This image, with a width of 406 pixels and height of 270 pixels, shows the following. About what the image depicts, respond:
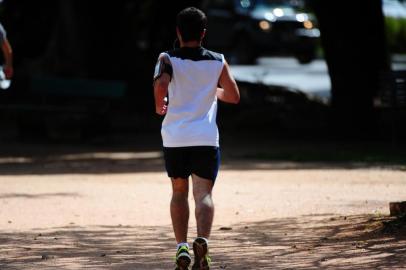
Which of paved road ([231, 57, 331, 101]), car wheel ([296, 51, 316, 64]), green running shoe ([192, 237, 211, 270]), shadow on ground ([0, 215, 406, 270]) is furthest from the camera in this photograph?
car wheel ([296, 51, 316, 64])

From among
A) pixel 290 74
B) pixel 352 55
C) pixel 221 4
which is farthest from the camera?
pixel 221 4

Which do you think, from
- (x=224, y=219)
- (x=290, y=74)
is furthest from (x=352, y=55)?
(x=290, y=74)

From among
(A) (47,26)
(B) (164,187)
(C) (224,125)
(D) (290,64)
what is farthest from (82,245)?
(D) (290,64)

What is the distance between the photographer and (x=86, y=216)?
10031 millimetres

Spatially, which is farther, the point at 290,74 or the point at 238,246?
the point at 290,74

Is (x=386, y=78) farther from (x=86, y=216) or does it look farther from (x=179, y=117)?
(x=179, y=117)

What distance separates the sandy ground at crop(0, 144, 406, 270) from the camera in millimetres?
7688

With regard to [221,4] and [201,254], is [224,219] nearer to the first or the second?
[201,254]

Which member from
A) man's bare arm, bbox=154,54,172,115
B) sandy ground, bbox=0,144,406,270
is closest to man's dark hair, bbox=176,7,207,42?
man's bare arm, bbox=154,54,172,115

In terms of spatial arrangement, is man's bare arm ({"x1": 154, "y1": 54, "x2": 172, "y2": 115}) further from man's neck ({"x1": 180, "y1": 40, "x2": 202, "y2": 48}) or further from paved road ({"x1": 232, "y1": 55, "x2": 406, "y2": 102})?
paved road ({"x1": 232, "y1": 55, "x2": 406, "y2": 102})

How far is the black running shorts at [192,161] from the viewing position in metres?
6.82

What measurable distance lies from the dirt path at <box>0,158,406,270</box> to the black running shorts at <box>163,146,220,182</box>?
843 mm

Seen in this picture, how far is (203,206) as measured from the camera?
6.86m

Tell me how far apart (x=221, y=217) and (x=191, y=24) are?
11.6ft
